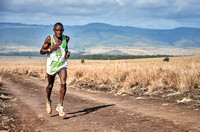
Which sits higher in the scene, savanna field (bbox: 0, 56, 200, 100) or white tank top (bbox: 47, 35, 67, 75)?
white tank top (bbox: 47, 35, 67, 75)

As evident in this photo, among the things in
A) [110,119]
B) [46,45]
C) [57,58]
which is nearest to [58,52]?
[57,58]

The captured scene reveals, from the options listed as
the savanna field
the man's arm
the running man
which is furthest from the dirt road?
the savanna field

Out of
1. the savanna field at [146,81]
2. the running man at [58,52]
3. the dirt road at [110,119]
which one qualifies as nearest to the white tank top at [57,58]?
the running man at [58,52]

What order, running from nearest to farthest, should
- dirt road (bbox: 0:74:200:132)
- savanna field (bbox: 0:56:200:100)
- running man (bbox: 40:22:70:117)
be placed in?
1. dirt road (bbox: 0:74:200:132)
2. running man (bbox: 40:22:70:117)
3. savanna field (bbox: 0:56:200:100)

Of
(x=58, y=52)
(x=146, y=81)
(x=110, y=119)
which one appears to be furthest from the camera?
(x=146, y=81)

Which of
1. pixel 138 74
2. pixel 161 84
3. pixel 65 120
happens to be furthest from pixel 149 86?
pixel 65 120

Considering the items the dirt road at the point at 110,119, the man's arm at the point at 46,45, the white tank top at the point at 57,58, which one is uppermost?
the man's arm at the point at 46,45

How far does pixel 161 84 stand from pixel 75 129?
6596 millimetres

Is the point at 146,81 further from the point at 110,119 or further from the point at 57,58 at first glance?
the point at 57,58

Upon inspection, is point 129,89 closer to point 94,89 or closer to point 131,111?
point 94,89

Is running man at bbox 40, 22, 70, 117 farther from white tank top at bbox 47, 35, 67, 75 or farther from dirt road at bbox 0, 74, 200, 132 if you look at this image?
dirt road at bbox 0, 74, 200, 132

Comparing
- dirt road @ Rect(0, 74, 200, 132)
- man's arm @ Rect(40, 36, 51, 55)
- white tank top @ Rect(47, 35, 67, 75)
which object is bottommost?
dirt road @ Rect(0, 74, 200, 132)

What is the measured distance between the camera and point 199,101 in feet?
28.6

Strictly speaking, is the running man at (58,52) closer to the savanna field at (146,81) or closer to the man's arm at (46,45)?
the man's arm at (46,45)
